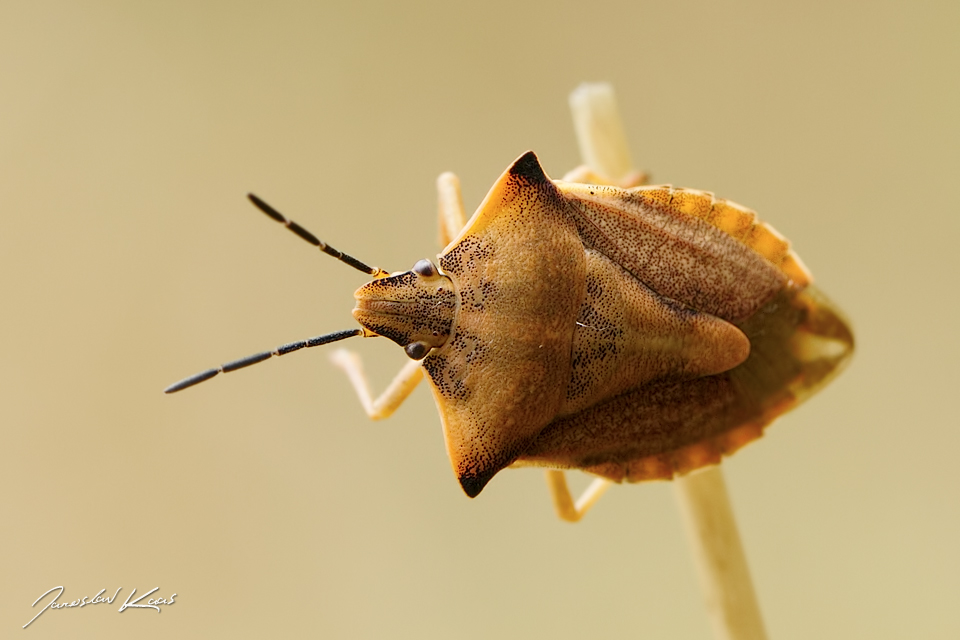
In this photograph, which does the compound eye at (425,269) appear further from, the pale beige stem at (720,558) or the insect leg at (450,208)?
the pale beige stem at (720,558)

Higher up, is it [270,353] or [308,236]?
[308,236]

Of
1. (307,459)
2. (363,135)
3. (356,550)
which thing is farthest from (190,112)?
(356,550)

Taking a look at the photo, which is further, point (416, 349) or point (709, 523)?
point (709, 523)

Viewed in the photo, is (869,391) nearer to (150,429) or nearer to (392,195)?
(392,195)

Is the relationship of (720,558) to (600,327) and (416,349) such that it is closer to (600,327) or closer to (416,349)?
(600,327)
